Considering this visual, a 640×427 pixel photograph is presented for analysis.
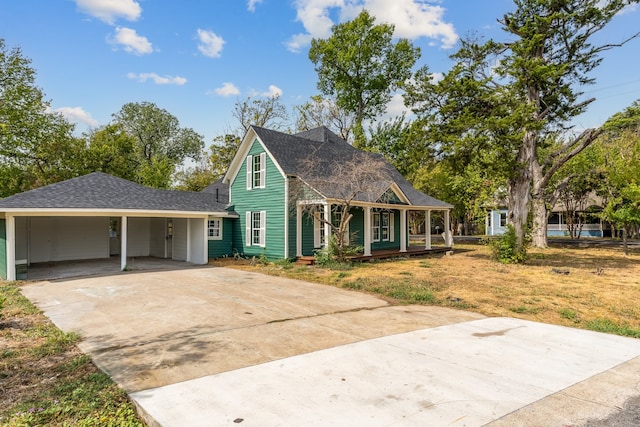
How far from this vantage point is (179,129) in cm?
4666

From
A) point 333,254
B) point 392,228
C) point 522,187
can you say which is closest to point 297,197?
point 333,254

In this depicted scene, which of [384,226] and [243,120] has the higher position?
[243,120]

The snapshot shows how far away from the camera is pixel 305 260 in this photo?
15.7 meters

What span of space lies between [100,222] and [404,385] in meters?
19.6

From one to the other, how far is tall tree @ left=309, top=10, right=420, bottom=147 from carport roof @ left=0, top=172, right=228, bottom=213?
2071cm

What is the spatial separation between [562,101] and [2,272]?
1139 inches

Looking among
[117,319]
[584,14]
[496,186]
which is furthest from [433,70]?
[117,319]

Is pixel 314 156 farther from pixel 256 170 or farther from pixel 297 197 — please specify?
pixel 297 197

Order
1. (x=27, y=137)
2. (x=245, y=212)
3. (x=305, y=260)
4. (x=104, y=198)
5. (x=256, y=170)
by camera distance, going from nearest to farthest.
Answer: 1. (x=104, y=198)
2. (x=305, y=260)
3. (x=256, y=170)
4. (x=245, y=212)
5. (x=27, y=137)

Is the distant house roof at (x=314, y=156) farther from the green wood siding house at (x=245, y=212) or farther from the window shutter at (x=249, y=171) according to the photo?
the window shutter at (x=249, y=171)

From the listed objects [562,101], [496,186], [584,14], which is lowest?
[496,186]

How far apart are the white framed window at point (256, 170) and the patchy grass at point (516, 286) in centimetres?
401

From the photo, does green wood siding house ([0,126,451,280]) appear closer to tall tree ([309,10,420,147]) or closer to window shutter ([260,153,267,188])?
window shutter ([260,153,267,188])

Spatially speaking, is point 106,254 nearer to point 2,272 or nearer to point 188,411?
point 2,272
